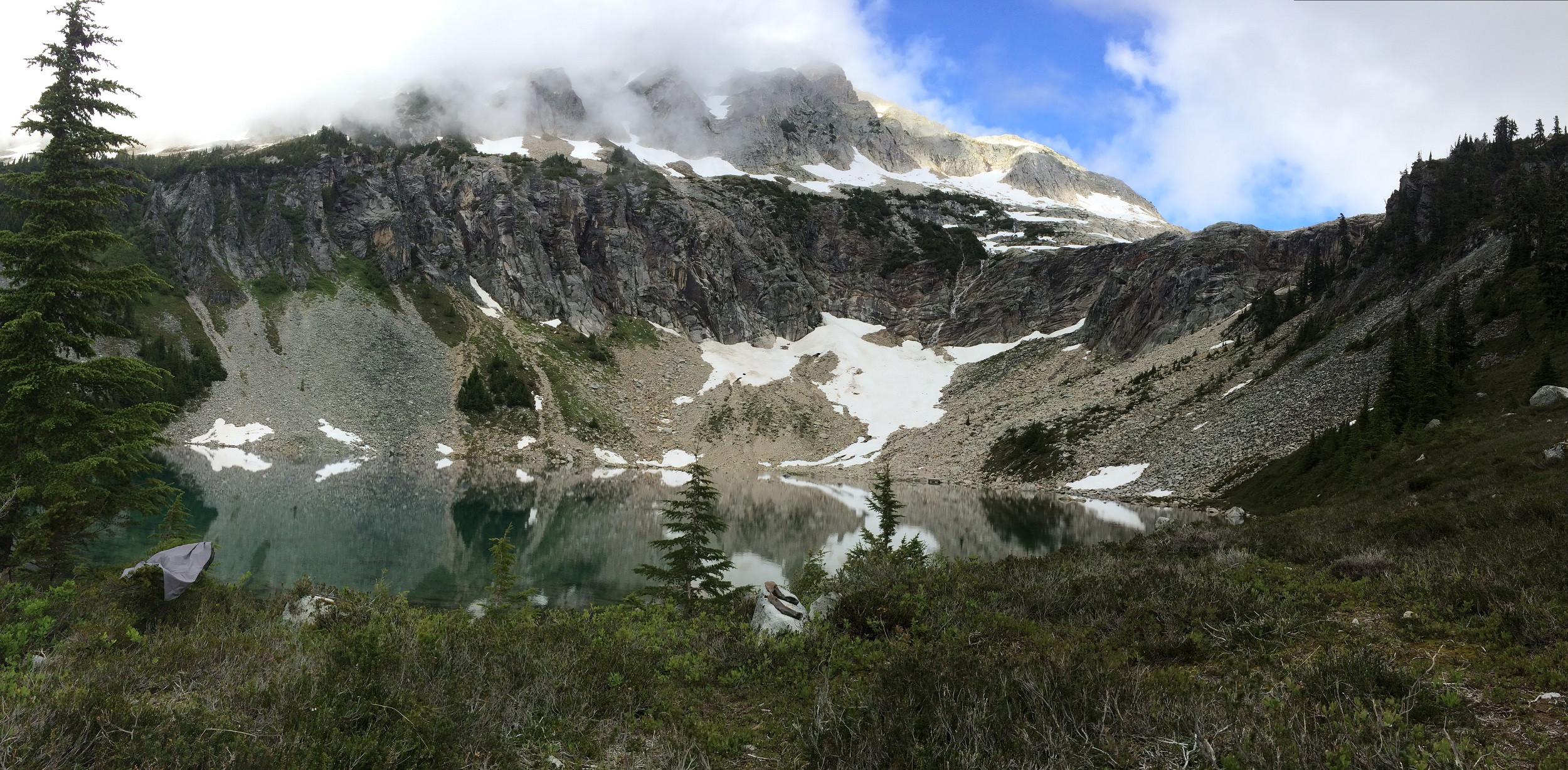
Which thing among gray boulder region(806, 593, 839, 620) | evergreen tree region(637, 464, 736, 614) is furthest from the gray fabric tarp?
gray boulder region(806, 593, 839, 620)

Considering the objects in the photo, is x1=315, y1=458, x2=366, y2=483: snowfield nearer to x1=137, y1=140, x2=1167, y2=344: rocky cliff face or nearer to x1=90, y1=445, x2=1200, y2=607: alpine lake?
x1=90, y1=445, x2=1200, y2=607: alpine lake

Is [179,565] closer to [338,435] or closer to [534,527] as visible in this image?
[534,527]

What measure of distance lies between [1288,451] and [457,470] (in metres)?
75.8

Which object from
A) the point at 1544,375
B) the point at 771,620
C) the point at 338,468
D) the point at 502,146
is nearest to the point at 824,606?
the point at 771,620

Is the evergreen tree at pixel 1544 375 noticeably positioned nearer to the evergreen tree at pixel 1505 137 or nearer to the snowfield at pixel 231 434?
the evergreen tree at pixel 1505 137

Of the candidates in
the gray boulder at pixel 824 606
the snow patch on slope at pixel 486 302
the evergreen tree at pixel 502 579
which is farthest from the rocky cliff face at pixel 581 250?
the gray boulder at pixel 824 606

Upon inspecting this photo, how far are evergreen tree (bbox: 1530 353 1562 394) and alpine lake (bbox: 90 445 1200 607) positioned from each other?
14.7 metres

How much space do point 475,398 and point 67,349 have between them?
3158 inches

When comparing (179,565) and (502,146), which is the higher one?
(502,146)

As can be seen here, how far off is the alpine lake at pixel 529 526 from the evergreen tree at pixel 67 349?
129cm

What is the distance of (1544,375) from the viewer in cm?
2783

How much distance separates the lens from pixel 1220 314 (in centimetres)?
9062

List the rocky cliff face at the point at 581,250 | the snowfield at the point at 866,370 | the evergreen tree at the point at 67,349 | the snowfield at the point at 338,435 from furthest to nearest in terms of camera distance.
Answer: the rocky cliff face at the point at 581,250 → the snowfield at the point at 866,370 → the snowfield at the point at 338,435 → the evergreen tree at the point at 67,349

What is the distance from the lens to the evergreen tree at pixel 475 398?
9162 centimetres
